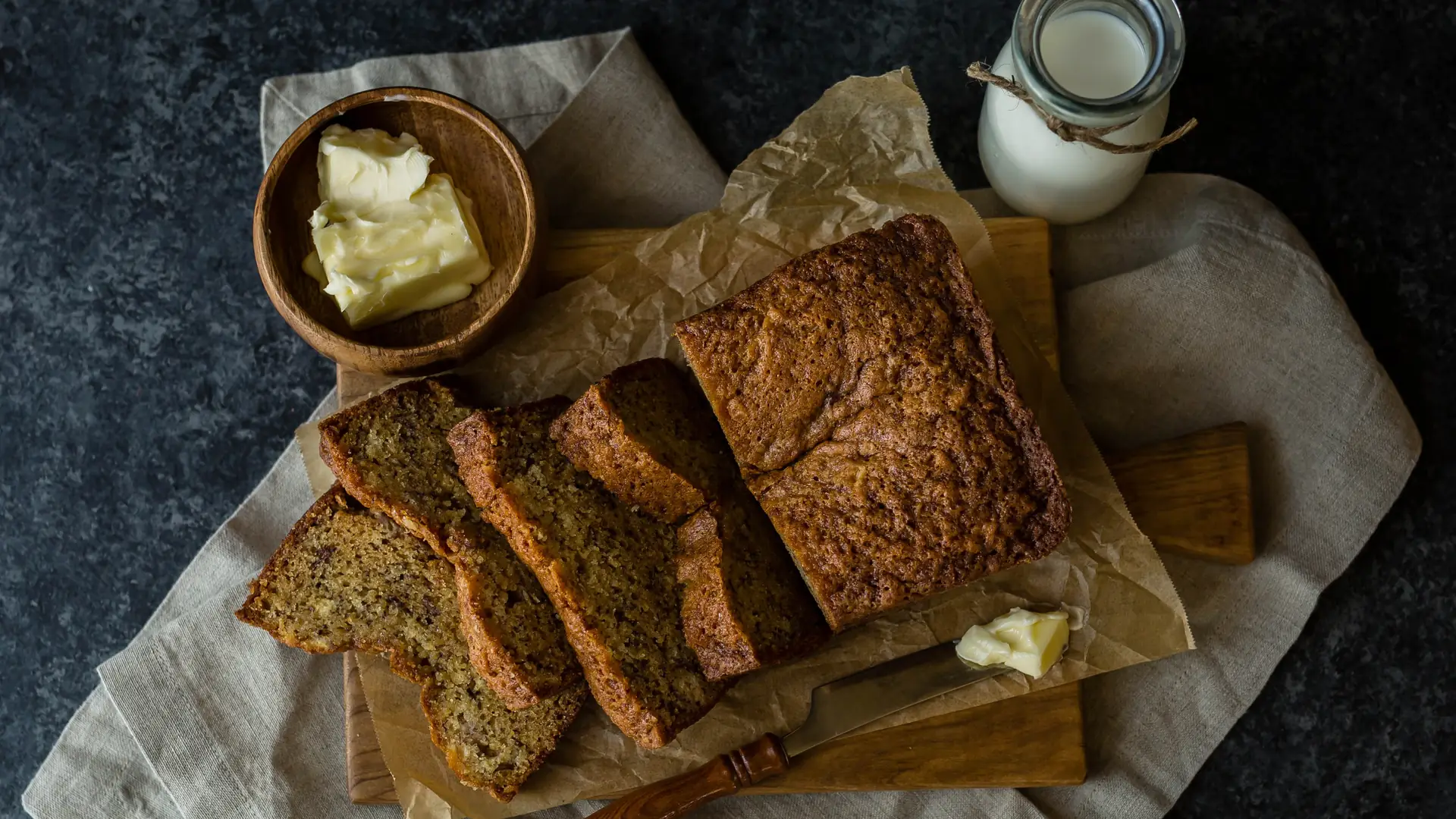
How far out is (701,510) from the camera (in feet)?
11.6

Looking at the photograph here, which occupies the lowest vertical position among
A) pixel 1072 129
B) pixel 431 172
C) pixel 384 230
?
pixel 384 230

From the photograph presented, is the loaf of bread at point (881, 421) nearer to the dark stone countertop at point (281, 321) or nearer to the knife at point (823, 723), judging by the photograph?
the knife at point (823, 723)

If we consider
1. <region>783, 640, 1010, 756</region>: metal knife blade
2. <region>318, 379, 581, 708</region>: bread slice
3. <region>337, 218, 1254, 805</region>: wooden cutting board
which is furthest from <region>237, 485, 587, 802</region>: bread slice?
<region>783, 640, 1010, 756</region>: metal knife blade

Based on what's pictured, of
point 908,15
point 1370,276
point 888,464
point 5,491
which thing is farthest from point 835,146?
point 5,491

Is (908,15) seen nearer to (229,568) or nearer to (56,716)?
(229,568)

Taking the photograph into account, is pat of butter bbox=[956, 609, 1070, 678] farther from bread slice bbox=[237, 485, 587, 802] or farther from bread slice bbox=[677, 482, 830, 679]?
bread slice bbox=[237, 485, 587, 802]

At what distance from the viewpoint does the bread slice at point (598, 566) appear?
3414 mm

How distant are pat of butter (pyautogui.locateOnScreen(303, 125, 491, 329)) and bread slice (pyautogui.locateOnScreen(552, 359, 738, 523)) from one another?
0.64 m

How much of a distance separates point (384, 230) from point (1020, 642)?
241 centimetres

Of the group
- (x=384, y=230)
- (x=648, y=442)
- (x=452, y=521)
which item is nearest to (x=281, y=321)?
(x=384, y=230)

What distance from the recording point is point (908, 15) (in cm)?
419

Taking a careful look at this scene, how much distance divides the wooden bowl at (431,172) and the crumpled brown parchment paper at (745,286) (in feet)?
0.64

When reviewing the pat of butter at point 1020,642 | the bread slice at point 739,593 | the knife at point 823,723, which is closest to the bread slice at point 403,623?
the knife at point 823,723

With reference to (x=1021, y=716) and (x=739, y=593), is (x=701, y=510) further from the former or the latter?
(x=1021, y=716)
